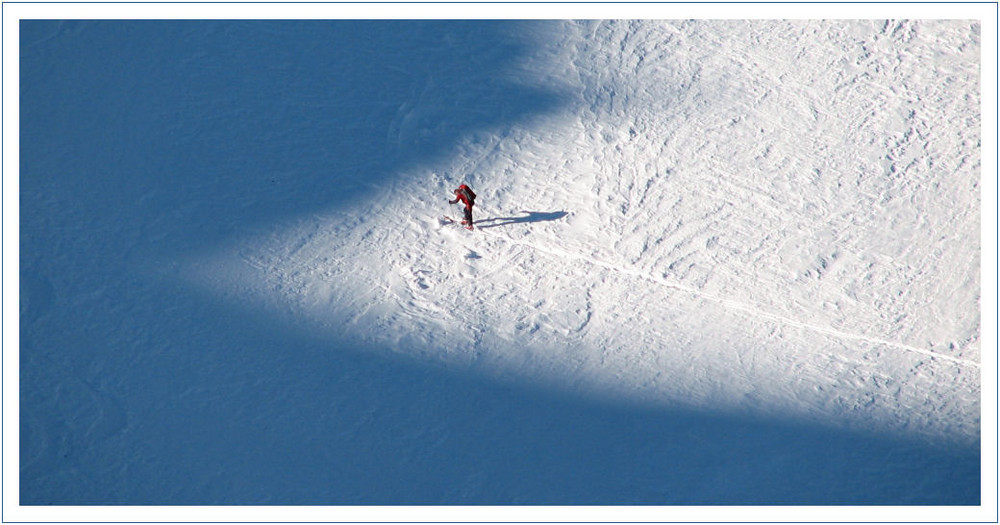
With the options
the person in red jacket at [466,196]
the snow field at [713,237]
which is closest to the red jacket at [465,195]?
the person in red jacket at [466,196]

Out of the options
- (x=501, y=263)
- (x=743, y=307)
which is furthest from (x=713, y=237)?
(x=501, y=263)

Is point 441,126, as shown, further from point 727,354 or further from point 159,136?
point 727,354

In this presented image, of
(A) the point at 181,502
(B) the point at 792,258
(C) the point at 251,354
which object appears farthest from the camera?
(B) the point at 792,258

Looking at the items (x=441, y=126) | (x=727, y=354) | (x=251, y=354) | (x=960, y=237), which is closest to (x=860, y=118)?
(x=960, y=237)

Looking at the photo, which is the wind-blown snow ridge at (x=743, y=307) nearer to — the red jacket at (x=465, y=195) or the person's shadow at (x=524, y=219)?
the person's shadow at (x=524, y=219)

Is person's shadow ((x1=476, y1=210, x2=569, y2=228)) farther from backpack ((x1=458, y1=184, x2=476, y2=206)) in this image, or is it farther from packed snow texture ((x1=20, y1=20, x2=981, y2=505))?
backpack ((x1=458, y1=184, x2=476, y2=206))
